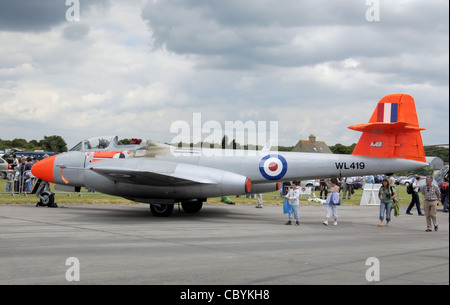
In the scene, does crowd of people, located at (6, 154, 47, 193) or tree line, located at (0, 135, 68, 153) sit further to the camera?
tree line, located at (0, 135, 68, 153)

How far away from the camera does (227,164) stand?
16859 mm

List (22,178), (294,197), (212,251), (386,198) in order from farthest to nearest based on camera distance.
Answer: (22,178) < (386,198) < (294,197) < (212,251)

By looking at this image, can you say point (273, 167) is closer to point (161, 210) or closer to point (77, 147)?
point (161, 210)

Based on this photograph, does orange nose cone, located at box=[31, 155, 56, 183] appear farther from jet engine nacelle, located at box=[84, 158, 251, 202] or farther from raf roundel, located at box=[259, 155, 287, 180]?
raf roundel, located at box=[259, 155, 287, 180]

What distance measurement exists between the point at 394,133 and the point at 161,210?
864 centimetres

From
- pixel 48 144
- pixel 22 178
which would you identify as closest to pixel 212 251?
pixel 22 178

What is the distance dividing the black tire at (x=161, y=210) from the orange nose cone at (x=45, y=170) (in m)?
4.65

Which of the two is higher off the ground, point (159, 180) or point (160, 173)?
point (160, 173)

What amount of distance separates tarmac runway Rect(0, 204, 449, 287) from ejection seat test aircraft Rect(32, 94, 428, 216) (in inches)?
44.4

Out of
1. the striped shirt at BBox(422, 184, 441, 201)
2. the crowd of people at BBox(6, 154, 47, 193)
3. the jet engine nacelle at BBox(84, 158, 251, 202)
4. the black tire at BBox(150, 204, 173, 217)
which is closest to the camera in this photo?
the striped shirt at BBox(422, 184, 441, 201)

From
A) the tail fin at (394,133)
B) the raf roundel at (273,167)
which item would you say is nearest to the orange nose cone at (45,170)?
the raf roundel at (273,167)

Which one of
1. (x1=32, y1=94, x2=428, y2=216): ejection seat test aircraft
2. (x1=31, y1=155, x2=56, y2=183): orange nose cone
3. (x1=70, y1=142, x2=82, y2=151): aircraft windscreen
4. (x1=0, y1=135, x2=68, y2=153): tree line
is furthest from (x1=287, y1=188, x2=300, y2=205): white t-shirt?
(x1=0, y1=135, x2=68, y2=153): tree line

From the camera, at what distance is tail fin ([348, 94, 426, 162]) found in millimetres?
15195

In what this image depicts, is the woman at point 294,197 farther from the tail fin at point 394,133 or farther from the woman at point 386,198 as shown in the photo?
the woman at point 386,198
